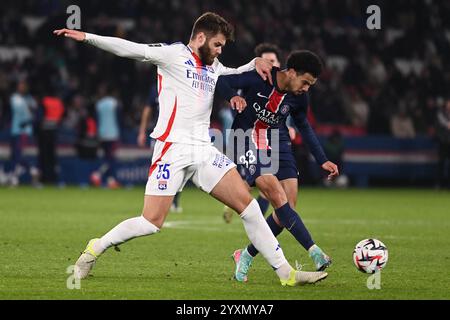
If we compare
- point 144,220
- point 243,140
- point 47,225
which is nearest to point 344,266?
point 243,140

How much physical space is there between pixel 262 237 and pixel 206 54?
5.18 feet

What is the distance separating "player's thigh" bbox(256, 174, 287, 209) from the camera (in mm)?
9797

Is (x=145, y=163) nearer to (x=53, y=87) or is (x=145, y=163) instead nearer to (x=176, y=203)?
(x=53, y=87)

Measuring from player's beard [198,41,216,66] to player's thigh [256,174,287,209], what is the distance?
1345mm

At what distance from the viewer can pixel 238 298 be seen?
8.08 meters

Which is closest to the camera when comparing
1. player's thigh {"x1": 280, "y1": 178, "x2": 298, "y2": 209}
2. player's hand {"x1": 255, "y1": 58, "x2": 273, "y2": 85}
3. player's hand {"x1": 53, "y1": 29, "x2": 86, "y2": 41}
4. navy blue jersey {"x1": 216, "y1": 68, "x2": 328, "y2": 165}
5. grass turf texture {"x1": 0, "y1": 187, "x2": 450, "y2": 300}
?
player's hand {"x1": 53, "y1": 29, "x2": 86, "y2": 41}

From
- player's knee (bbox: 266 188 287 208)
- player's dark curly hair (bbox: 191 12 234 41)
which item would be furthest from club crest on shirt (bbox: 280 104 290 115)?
player's dark curly hair (bbox: 191 12 234 41)

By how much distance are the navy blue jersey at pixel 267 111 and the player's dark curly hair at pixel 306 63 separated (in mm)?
412

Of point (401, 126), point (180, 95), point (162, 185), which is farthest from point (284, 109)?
point (401, 126)

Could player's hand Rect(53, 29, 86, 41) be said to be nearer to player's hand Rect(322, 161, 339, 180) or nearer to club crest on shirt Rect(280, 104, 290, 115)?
club crest on shirt Rect(280, 104, 290, 115)

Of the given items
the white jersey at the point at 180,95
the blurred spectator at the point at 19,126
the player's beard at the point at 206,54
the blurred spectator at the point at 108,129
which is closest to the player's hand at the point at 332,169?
the white jersey at the point at 180,95

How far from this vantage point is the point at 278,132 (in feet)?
34.6

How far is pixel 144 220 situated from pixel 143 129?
8.48 metres
